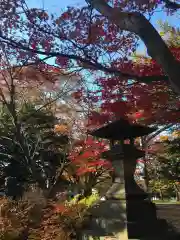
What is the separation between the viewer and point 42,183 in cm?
1053

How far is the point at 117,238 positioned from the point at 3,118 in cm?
1236

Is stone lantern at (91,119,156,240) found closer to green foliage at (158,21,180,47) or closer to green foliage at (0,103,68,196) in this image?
green foliage at (158,21,180,47)

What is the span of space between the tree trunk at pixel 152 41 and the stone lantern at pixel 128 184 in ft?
13.3

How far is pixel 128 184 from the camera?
25.4ft

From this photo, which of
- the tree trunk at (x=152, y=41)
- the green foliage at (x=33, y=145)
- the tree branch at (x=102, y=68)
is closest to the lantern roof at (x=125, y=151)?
the tree branch at (x=102, y=68)

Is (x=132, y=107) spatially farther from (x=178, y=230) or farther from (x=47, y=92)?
(x=47, y=92)

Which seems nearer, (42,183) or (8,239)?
(8,239)

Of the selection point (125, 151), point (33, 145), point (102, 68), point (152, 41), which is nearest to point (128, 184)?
point (125, 151)

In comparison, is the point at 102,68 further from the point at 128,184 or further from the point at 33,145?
the point at 33,145

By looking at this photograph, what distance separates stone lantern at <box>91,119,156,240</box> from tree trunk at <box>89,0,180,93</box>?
13.3 ft

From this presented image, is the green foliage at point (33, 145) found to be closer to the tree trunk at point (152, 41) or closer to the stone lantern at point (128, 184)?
the stone lantern at point (128, 184)

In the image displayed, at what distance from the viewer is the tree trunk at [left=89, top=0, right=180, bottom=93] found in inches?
142

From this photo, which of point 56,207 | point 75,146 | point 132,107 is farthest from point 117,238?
point 75,146

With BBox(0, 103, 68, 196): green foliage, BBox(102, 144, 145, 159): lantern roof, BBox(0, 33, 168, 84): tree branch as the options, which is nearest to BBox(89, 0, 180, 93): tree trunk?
BBox(0, 33, 168, 84): tree branch
